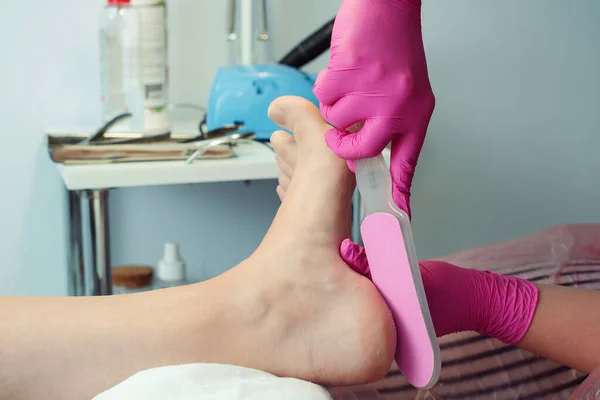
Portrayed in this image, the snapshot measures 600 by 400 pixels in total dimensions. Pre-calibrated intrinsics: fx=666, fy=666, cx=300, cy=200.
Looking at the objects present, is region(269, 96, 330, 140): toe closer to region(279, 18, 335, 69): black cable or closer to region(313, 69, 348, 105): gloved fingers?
region(313, 69, 348, 105): gloved fingers

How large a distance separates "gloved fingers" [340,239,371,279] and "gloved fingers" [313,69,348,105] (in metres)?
0.14

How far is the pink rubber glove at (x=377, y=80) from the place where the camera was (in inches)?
24.3

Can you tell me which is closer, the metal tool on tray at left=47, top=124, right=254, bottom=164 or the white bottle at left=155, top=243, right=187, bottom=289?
the metal tool on tray at left=47, top=124, right=254, bottom=164

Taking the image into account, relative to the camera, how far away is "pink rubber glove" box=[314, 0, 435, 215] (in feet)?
2.02

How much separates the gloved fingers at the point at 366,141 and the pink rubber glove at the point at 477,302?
0.17 m

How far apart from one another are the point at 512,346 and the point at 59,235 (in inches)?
37.2

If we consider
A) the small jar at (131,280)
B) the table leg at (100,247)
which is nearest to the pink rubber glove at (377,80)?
the table leg at (100,247)

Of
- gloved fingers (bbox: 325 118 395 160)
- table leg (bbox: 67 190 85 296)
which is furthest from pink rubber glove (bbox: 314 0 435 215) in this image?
table leg (bbox: 67 190 85 296)

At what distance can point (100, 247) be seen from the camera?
1.03 meters

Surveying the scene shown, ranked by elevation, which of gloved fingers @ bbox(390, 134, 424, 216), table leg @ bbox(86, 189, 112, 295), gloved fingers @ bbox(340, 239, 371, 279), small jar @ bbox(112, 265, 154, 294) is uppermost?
gloved fingers @ bbox(390, 134, 424, 216)

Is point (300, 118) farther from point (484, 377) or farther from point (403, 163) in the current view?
point (484, 377)

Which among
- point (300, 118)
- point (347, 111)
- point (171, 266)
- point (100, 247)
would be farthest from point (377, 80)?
point (171, 266)

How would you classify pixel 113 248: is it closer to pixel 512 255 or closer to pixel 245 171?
pixel 245 171

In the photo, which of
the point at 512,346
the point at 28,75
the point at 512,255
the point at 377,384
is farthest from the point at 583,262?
the point at 28,75
